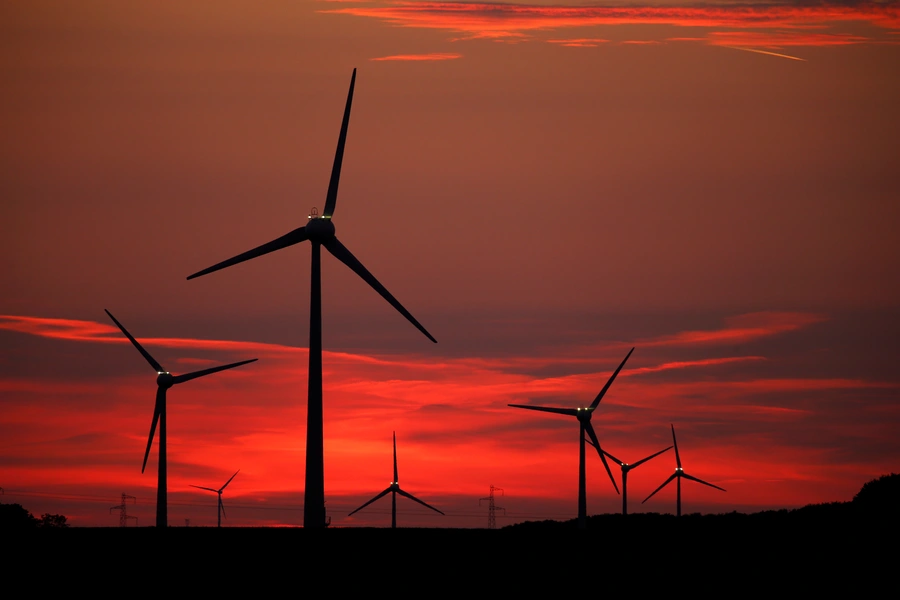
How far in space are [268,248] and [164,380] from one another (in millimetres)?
36087

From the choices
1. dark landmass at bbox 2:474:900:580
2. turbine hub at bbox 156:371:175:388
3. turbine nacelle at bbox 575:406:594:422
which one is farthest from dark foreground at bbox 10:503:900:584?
turbine nacelle at bbox 575:406:594:422

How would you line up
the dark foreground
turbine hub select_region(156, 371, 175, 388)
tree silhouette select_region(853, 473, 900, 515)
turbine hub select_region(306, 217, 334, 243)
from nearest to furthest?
the dark foreground
turbine hub select_region(306, 217, 334, 243)
turbine hub select_region(156, 371, 175, 388)
tree silhouette select_region(853, 473, 900, 515)

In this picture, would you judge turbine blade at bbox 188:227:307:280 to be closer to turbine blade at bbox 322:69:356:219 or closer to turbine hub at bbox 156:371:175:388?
turbine blade at bbox 322:69:356:219

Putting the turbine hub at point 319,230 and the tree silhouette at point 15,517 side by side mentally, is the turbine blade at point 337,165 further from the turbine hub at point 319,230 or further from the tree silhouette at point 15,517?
the tree silhouette at point 15,517

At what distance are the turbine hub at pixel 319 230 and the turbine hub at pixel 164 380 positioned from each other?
39752mm

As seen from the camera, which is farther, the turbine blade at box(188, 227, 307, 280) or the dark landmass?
the turbine blade at box(188, 227, 307, 280)

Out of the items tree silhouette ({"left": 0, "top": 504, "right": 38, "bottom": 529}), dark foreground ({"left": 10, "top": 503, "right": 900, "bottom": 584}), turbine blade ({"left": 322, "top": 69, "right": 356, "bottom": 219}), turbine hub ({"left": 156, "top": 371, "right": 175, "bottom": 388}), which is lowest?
dark foreground ({"left": 10, "top": 503, "right": 900, "bottom": 584})

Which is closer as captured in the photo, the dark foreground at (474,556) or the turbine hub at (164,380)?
the dark foreground at (474,556)

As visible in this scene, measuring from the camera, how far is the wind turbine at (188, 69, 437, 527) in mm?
105000

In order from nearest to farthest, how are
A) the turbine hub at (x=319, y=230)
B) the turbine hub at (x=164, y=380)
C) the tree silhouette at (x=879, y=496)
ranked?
1. the turbine hub at (x=319, y=230)
2. the turbine hub at (x=164, y=380)
3. the tree silhouette at (x=879, y=496)

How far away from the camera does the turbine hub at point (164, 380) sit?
145125 millimetres

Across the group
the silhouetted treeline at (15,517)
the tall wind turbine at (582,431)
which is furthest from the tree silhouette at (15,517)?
the tall wind turbine at (582,431)

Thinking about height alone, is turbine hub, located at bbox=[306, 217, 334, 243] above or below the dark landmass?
above

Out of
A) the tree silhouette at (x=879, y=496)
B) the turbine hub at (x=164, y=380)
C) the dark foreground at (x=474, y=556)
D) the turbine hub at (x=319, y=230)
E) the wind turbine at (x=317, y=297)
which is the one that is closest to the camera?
the dark foreground at (x=474, y=556)
